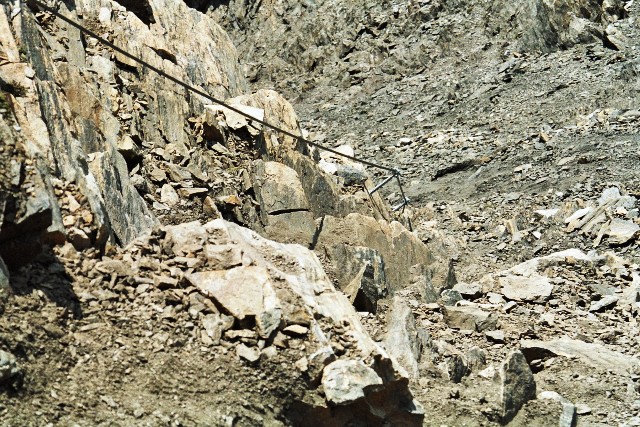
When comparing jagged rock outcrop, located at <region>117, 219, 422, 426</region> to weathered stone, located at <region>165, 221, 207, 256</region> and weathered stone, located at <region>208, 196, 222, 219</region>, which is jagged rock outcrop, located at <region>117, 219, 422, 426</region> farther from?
weathered stone, located at <region>208, 196, 222, 219</region>

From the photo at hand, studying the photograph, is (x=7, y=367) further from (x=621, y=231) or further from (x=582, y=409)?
(x=621, y=231)

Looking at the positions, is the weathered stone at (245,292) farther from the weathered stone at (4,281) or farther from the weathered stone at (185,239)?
the weathered stone at (4,281)

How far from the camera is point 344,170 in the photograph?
13664 millimetres

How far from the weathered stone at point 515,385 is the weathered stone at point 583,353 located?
37.4 inches

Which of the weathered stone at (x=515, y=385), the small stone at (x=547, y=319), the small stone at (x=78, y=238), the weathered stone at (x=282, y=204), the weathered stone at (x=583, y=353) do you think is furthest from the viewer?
the weathered stone at (x=282, y=204)

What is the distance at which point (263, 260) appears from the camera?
707 centimetres

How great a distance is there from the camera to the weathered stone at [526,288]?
36.5 ft

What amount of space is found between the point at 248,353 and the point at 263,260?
1041mm

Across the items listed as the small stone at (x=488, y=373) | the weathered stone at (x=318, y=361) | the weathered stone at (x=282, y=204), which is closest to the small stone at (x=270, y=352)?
the weathered stone at (x=318, y=361)

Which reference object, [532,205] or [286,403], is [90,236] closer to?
[286,403]

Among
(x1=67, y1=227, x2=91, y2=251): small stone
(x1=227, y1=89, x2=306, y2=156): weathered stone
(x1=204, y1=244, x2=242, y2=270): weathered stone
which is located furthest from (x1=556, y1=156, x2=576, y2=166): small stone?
(x1=67, y1=227, x2=91, y2=251): small stone

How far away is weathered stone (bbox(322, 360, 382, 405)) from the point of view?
20.1 ft

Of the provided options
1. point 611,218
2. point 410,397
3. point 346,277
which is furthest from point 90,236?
point 611,218

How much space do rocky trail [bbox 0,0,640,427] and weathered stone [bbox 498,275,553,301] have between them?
0.03 metres
